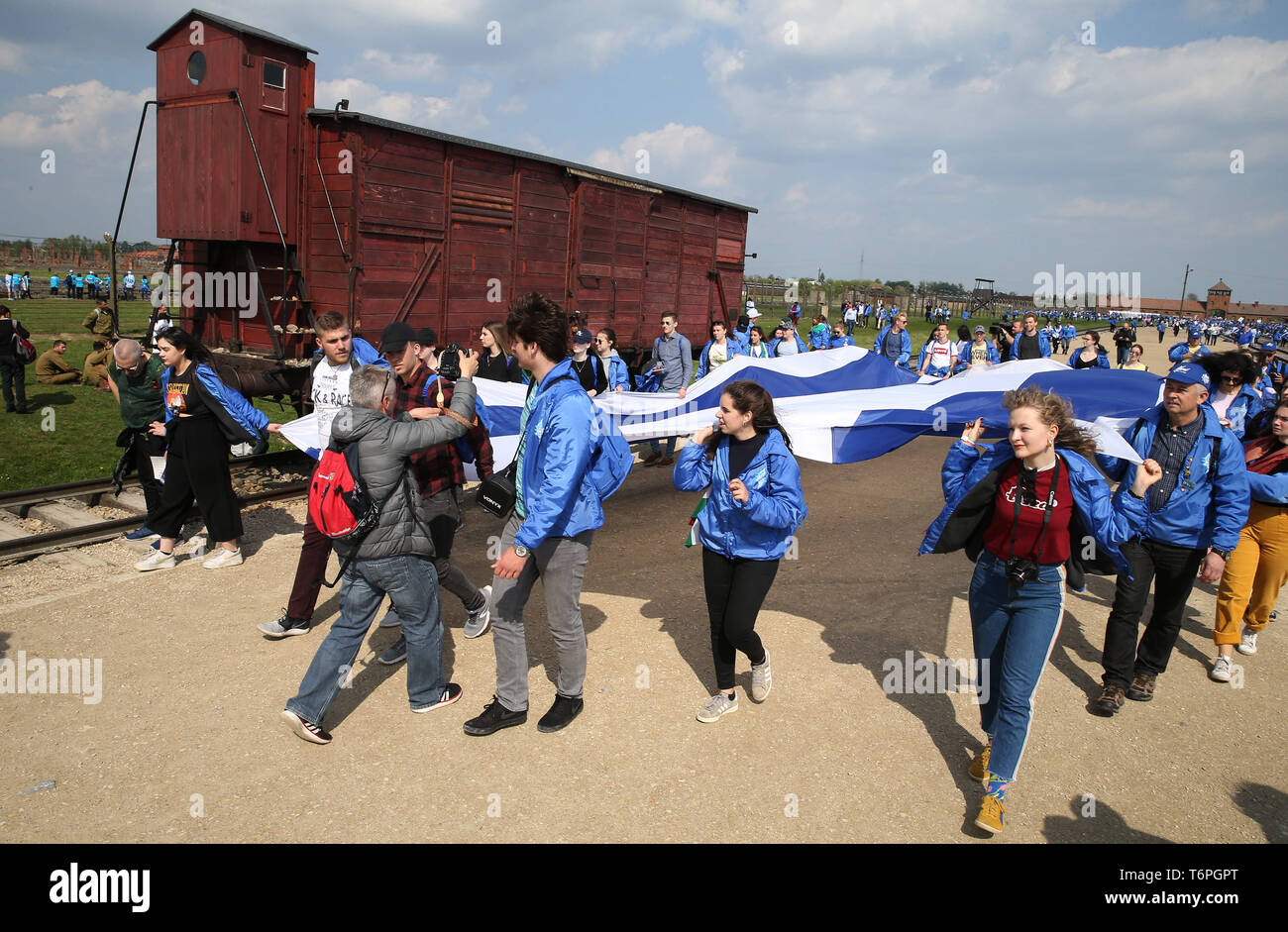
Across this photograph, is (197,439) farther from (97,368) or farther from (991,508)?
(97,368)

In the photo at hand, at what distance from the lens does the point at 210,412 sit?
6.14 metres

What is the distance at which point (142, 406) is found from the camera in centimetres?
688

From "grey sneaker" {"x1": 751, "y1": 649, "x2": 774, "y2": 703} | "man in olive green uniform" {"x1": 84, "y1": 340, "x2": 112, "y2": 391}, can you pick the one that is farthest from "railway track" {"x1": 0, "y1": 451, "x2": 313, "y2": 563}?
"man in olive green uniform" {"x1": 84, "y1": 340, "x2": 112, "y2": 391}

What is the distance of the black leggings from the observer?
4.21 m

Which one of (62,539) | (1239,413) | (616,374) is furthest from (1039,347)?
(62,539)

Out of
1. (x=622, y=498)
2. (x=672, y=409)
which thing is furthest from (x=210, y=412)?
(x=622, y=498)

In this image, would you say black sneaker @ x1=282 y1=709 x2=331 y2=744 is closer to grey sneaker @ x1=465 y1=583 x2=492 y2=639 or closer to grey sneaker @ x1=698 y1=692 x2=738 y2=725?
grey sneaker @ x1=465 y1=583 x2=492 y2=639

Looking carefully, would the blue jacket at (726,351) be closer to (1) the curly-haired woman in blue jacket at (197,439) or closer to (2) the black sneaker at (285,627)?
(1) the curly-haired woman in blue jacket at (197,439)

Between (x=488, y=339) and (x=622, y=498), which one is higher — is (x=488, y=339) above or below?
above

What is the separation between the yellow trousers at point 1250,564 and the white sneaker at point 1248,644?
0.41 metres

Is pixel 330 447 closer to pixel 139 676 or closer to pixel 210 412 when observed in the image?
pixel 139 676

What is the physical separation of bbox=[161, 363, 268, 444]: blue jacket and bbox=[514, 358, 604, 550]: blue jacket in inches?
125

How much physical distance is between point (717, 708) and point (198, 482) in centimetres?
438
